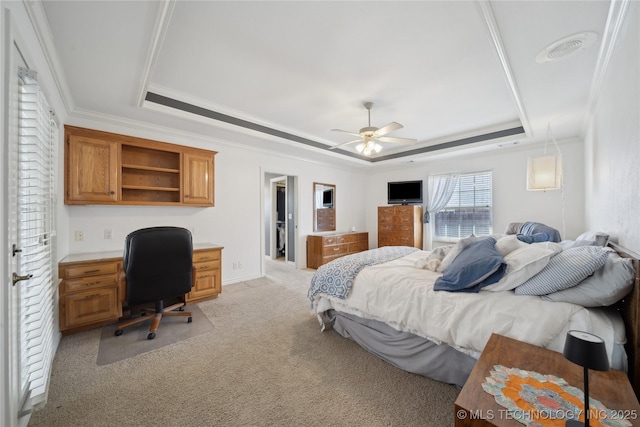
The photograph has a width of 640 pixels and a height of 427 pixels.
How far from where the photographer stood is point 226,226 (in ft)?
14.2

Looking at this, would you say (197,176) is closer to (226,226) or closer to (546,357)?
(226,226)

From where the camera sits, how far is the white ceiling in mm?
1754

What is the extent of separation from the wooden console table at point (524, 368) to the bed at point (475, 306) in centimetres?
25

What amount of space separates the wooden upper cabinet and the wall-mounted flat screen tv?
4.27 m

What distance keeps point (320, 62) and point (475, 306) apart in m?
2.40

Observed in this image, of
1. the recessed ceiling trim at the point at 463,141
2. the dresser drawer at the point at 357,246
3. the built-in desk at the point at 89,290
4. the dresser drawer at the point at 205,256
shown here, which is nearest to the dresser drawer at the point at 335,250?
the dresser drawer at the point at 357,246

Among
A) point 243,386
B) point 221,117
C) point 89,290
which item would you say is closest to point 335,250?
point 221,117

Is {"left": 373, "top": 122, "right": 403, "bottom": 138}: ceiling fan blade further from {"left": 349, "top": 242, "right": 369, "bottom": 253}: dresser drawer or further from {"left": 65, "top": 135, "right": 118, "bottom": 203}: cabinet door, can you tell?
{"left": 349, "top": 242, "right": 369, "bottom": 253}: dresser drawer

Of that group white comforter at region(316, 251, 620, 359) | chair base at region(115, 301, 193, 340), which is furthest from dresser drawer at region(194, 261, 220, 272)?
white comforter at region(316, 251, 620, 359)

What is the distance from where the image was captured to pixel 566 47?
6.61 feet

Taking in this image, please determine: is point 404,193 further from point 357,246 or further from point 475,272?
point 475,272

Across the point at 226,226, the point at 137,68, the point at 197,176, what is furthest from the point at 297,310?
the point at 137,68

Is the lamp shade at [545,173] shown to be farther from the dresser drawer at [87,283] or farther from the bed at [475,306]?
the dresser drawer at [87,283]

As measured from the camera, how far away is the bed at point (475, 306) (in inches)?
54.1
